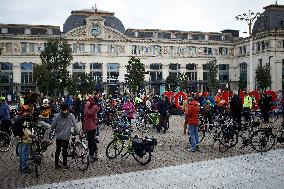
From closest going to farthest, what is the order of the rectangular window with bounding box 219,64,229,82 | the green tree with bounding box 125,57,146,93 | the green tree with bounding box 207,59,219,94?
the green tree with bounding box 125,57,146,93, the green tree with bounding box 207,59,219,94, the rectangular window with bounding box 219,64,229,82

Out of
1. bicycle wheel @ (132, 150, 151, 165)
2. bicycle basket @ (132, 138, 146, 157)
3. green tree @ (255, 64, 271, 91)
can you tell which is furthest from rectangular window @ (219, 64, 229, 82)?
bicycle basket @ (132, 138, 146, 157)

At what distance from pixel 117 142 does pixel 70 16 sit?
186ft

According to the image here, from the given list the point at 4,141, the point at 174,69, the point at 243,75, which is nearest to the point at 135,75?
the point at 174,69

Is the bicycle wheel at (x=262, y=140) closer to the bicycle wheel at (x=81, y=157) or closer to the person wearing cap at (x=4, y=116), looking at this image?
the bicycle wheel at (x=81, y=157)

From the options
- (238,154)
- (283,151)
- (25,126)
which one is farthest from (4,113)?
(283,151)

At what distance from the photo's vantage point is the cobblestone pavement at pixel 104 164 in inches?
364

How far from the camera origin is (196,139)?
13.0m

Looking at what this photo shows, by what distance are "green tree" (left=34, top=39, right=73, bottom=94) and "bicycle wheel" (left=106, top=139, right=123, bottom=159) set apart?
3621cm

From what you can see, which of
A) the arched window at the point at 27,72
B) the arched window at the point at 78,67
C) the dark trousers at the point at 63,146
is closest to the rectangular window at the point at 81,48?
the arched window at the point at 78,67

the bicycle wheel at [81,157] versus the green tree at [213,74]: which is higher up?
the green tree at [213,74]

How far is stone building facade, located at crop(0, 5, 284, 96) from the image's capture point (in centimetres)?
6091

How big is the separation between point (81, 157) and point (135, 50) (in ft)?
186

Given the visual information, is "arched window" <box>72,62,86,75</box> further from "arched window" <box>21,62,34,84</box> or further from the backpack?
the backpack

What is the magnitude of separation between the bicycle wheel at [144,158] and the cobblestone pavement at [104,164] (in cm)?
13
